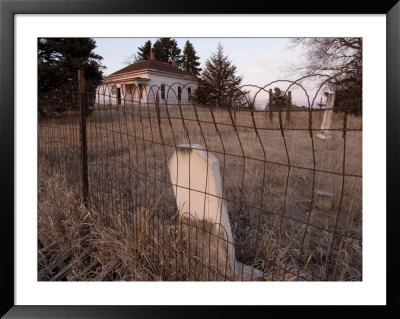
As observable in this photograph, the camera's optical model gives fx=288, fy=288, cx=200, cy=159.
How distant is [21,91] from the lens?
1.53 metres

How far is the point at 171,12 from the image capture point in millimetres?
1416

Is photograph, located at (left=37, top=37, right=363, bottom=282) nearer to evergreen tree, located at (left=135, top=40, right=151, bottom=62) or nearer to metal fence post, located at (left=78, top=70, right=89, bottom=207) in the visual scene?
metal fence post, located at (left=78, top=70, right=89, bottom=207)

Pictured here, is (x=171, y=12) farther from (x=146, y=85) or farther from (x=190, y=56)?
(x=146, y=85)

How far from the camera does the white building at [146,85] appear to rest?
6.62ft

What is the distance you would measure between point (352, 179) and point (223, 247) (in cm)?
263

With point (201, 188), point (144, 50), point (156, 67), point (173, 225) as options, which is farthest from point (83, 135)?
point (156, 67)

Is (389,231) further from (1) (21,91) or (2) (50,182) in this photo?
(2) (50,182)

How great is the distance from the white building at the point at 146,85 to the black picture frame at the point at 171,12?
470mm

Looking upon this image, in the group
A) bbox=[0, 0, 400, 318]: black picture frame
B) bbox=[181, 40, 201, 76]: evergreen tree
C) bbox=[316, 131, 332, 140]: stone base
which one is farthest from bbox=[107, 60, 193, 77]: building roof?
bbox=[0, 0, 400, 318]: black picture frame

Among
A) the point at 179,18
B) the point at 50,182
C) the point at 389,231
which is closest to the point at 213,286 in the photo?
the point at 389,231

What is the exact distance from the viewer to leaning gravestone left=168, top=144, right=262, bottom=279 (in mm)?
1661

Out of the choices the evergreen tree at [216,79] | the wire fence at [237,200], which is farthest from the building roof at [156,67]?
the wire fence at [237,200]

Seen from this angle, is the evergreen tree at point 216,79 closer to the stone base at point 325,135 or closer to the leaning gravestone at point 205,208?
the leaning gravestone at point 205,208

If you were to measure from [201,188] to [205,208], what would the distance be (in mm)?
127
